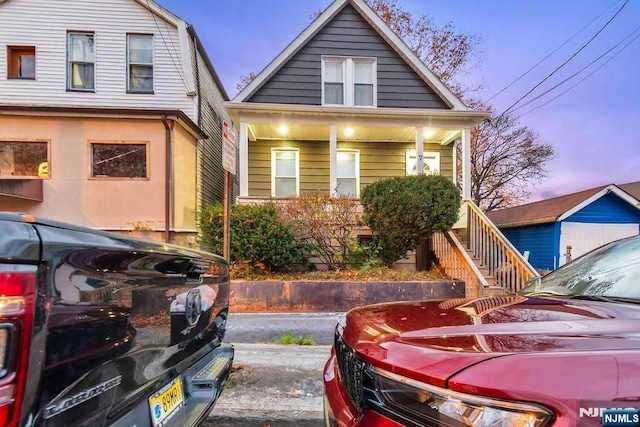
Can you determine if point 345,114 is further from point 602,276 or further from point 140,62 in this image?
point 602,276

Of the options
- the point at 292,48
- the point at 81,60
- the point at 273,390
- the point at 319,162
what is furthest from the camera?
the point at 319,162

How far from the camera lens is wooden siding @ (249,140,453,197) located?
1137cm

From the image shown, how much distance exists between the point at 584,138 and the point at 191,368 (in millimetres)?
25476

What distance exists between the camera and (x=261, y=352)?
4.14 meters

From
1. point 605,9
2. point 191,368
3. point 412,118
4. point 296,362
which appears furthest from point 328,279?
point 605,9

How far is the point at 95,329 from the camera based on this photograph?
1220mm

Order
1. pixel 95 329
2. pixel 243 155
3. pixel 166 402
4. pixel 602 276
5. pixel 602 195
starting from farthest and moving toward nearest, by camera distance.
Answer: pixel 602 195 < pixel 243 155 < pixel 602 276 < pixel 166 402 < pixel 95 329

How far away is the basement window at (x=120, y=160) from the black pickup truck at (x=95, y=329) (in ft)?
29.6

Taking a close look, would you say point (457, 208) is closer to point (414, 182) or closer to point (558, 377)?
point (414, 182)

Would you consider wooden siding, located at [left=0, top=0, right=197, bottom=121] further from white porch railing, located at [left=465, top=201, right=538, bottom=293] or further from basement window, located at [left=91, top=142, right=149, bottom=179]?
white porch railing, located at [left=465, top=201, right=538, bottom=293]

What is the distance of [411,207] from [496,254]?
211 cm

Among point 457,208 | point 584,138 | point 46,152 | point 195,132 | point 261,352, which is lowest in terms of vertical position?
point 261,352

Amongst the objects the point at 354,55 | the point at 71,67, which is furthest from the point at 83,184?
the point at 354,55

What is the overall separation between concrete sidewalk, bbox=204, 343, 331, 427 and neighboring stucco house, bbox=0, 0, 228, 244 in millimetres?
6778
